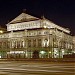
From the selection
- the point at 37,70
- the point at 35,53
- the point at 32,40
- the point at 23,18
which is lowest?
the point at 37,70

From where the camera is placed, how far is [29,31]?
94562 mm

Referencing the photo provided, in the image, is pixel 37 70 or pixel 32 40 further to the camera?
pixel 32 40

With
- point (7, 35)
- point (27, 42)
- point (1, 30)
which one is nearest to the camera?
point (27, 42)

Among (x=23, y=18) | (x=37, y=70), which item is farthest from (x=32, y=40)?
(x=37, y=70)

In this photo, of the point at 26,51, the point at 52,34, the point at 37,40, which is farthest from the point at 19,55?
the point at 52,34

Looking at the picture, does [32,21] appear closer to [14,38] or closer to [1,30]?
[14,38]

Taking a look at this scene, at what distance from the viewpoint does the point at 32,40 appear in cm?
9369

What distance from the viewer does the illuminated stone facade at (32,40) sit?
89.9m

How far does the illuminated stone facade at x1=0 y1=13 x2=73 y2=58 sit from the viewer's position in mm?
89938

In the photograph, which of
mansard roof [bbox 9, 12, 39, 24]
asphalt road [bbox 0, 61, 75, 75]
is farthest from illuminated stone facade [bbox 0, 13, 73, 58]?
asphalt road [bbox 0, 61, 75, 75]

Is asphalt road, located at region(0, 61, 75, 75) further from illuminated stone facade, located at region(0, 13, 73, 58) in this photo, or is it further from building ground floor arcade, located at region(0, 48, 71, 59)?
illuminated stone facade, located at region(0, 13, 73, 58)

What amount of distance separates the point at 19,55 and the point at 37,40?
404 inches

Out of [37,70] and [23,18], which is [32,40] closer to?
[23,18]

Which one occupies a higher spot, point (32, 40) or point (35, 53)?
point (32, 40)
